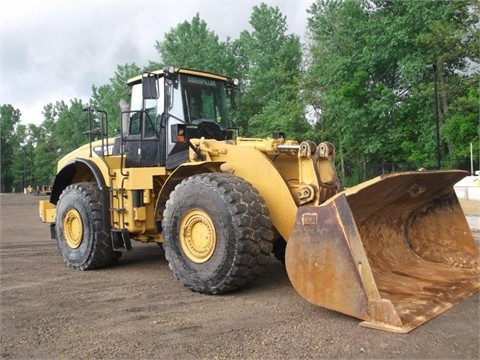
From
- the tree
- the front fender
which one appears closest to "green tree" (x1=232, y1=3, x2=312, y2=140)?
the tree

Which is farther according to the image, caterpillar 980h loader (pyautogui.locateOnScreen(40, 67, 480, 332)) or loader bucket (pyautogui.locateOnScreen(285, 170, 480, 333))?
caterpillar 980h loader (pyautogui.locateOnScreen(40, 67, 480, 332))

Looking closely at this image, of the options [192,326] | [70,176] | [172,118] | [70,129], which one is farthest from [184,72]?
[70,129]

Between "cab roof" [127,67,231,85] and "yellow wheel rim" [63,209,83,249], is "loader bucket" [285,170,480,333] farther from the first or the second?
"yellow wheel rim" [63,209,83,249]

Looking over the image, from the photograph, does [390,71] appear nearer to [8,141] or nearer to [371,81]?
[371,81]

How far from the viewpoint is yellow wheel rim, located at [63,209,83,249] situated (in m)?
7.47

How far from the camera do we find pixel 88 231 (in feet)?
23.7

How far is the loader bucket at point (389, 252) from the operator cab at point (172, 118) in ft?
8.31

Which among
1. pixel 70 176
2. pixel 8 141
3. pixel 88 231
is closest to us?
pixel 88 231

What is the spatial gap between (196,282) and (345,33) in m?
30.9

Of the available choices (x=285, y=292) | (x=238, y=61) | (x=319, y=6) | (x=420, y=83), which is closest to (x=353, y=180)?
(x=420, y=83)

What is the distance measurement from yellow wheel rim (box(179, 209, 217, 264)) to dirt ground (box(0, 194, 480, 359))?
0.45 meters

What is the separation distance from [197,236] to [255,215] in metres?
0.83

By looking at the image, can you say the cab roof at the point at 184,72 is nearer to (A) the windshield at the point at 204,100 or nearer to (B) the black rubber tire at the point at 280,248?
(A) the windshield at the point at 204,100

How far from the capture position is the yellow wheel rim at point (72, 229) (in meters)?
7.47
